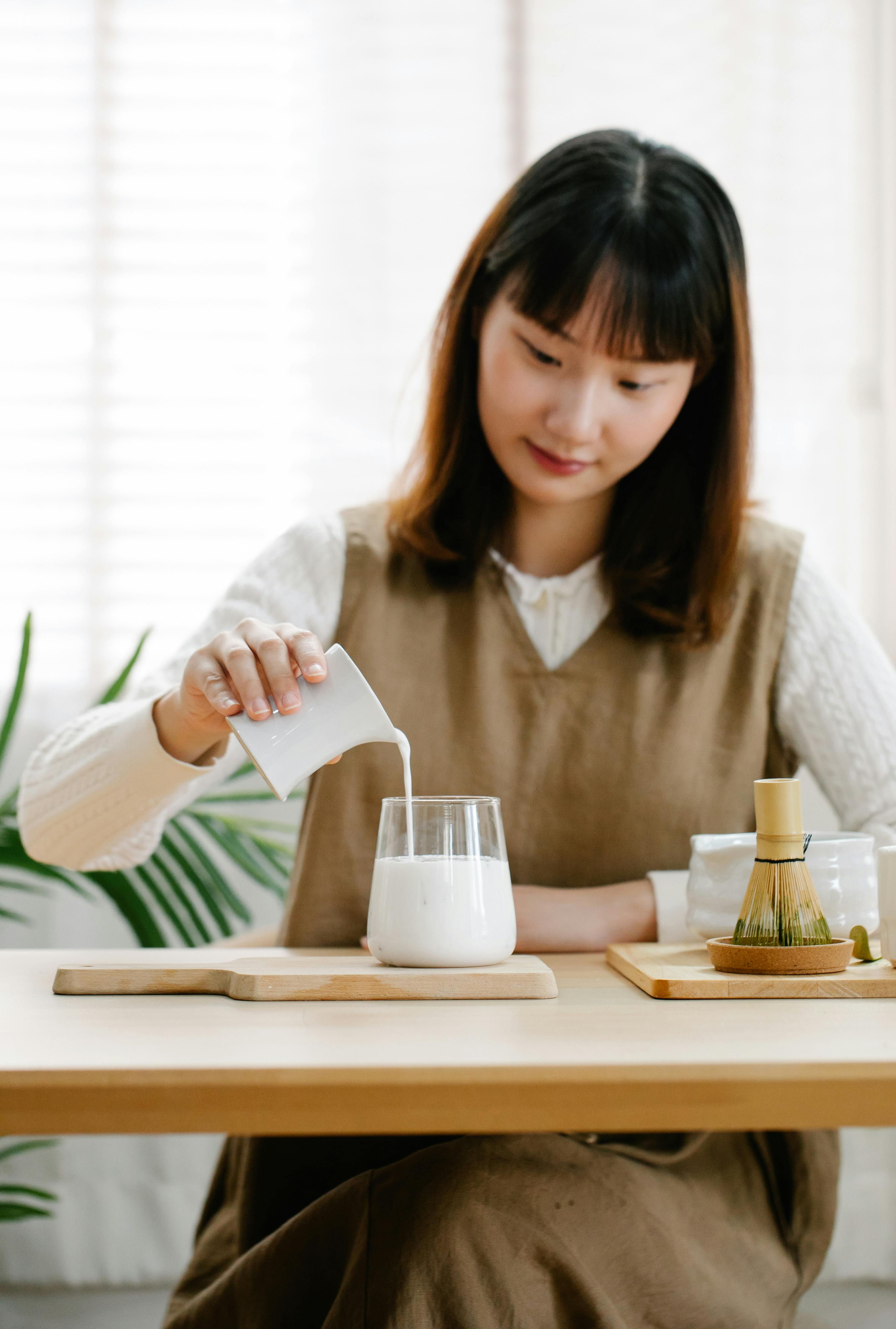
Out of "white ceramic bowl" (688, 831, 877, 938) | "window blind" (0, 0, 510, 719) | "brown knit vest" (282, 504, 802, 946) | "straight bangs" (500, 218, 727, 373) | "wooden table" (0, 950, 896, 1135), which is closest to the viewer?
"wooden table" (0, 950, 896, 1135)

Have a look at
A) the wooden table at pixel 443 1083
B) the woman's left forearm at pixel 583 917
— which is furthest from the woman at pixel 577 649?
the wooden table at pixel 443 1083

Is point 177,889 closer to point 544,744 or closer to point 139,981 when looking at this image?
point 544,744

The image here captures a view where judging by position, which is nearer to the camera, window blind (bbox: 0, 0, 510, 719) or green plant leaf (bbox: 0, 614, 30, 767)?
green plant leaf (bbox: 0, 614, 30, 767)

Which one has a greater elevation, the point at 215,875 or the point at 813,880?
the point at 813,880

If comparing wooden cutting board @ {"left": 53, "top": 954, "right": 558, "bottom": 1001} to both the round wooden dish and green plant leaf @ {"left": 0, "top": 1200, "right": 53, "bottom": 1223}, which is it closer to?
the round wooden dish

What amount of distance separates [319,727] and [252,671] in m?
0.06

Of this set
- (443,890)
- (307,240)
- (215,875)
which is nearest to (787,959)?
(443,890)

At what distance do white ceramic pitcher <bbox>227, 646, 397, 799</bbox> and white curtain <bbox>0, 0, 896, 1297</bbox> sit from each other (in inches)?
49.0

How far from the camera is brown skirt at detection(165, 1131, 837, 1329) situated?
0.80m

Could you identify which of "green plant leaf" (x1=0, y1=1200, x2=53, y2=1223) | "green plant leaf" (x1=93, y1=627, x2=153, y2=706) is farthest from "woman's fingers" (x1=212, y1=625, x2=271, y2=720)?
"green plant leaf" (x1=0, y1=1200, x2=53, y2=1223)

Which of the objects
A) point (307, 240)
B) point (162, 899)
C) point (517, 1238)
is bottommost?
point (162, 899)

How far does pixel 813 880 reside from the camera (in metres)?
0.89

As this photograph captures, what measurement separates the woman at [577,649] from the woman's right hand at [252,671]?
0.03m

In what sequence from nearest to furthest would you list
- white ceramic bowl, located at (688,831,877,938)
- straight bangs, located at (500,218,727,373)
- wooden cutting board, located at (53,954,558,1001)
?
wooden cutting board, located at (53,954,558,1001) < white ceramic bowl, located at (688,831,877,938) < straight bangs, located at (500,218,727,373)
